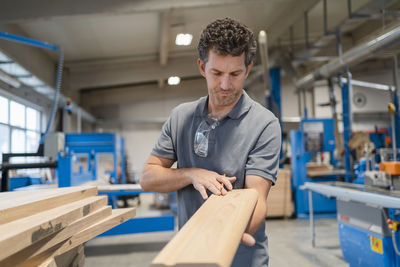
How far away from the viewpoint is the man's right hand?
0.97 metres

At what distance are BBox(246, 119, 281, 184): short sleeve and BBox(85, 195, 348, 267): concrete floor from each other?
2.70 meters

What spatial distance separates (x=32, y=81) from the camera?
617 centimetres

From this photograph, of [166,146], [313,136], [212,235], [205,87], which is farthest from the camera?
[205,87]

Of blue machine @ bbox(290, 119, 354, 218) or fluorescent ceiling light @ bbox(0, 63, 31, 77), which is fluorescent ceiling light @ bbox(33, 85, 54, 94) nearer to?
fluorescent ceiling light @ bbox(0, 63, 31, 77)

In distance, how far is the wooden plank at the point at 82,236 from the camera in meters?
1.00

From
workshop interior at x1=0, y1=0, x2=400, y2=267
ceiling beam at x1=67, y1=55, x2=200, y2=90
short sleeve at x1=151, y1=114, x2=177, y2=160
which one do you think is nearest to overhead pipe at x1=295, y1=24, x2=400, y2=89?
workshop interior at x1=0, y1=0, x2=400, y2=267

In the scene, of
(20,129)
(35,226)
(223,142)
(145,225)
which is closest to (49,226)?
(35,226)

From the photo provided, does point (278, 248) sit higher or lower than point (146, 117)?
lower

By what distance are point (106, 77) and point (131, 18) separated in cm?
282

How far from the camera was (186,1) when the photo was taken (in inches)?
158

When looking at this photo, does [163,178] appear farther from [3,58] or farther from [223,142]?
[3,58]

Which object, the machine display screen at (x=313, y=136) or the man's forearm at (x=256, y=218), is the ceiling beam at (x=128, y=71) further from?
the man's forearm at (x=256, y=218)

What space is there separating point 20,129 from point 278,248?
5167mm

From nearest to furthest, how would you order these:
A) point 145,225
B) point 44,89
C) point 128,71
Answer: point 145,225, point 44,89, point 128,71
